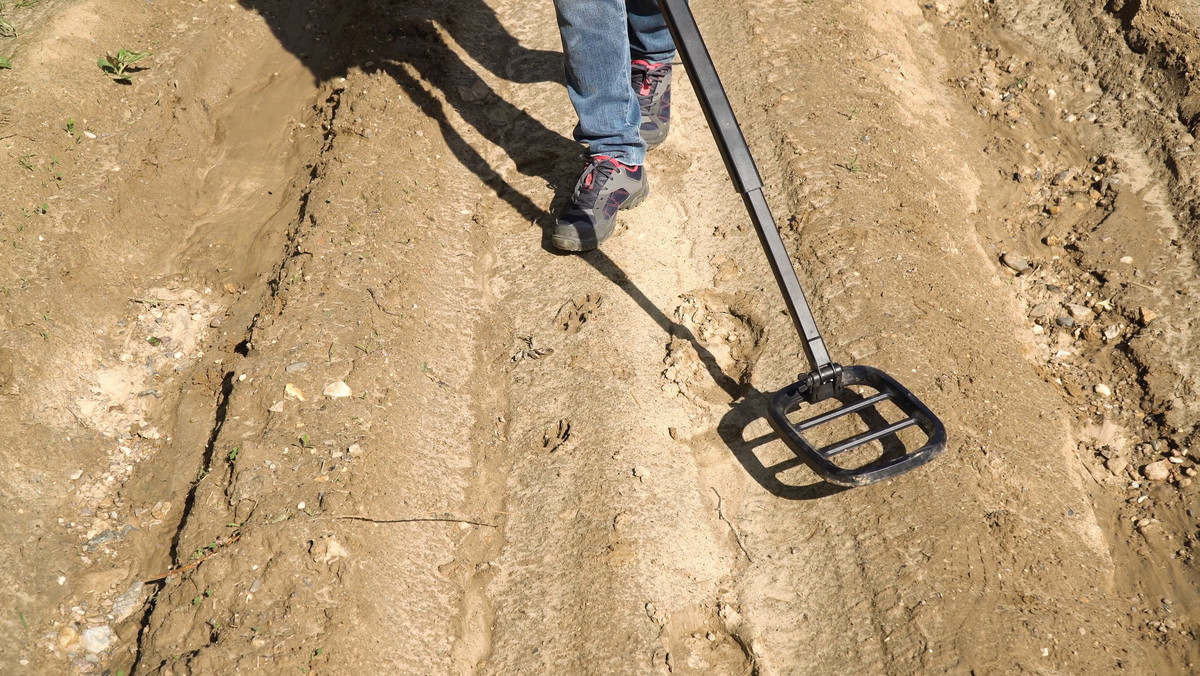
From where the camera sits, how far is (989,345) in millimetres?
2689

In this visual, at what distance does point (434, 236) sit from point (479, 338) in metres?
0.49

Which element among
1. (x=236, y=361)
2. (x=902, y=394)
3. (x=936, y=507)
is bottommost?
(x=236, y=361)

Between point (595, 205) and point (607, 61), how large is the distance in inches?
19.7

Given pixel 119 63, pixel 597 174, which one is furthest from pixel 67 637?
pixel 119 63

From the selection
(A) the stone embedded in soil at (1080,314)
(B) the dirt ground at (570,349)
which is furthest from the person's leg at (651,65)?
(A) the stone embedded in soil at (1080,314)

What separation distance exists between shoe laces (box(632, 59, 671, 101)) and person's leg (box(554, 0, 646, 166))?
1.30 feet

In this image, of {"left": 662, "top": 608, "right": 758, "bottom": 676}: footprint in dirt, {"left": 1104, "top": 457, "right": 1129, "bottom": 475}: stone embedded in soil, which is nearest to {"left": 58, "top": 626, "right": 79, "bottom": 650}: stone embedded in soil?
{"left": 662, "top": 608, "right": 758, "bottom": 676}: footprint in dirt

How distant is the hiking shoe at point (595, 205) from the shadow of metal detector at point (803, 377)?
2.87 ft

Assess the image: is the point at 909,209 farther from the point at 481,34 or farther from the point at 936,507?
the point at 481,34

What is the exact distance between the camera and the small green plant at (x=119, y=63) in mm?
3607

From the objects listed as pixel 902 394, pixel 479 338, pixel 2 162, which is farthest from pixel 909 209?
pixel 2 162

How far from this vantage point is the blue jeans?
2.74 meters

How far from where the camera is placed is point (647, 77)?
11.2 feet

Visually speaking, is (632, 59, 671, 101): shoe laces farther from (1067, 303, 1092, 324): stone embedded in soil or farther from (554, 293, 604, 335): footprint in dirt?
(1067, 303, 1092, 324): stone embedded in soil
